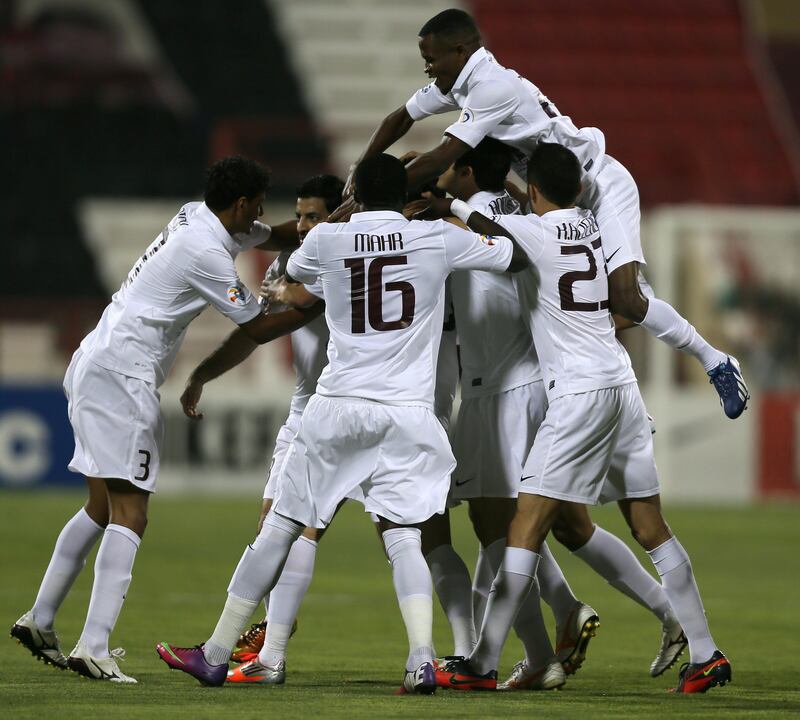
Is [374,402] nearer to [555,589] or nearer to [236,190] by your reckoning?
[236,190]

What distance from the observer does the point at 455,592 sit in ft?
18.9

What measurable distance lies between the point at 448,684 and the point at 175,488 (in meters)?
11.8

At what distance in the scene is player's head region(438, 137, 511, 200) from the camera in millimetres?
5867

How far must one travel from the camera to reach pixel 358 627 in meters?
7.59

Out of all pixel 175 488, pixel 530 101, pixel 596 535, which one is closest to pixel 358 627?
pixel 596 535

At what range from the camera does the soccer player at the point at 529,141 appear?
5.58 meters

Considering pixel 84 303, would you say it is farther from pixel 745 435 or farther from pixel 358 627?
pixel 358 627

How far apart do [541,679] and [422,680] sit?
73 centimetres

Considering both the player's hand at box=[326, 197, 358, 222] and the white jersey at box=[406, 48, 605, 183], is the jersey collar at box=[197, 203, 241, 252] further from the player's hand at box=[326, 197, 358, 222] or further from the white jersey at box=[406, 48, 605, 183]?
the white jersey at box=[406, 48, 605, 183]

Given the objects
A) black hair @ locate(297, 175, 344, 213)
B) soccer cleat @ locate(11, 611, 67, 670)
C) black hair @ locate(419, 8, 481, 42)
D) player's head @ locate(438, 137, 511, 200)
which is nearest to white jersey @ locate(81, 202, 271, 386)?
black hair @ locate(297, 175, 344, 213)

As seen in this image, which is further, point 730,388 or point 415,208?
point 415,208

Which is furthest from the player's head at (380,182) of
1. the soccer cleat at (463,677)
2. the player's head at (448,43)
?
the soccer cleat at (463,677)

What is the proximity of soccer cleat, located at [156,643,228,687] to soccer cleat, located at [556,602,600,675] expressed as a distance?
134 cm

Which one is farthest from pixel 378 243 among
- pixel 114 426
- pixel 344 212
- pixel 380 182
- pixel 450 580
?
pixel 450 580
